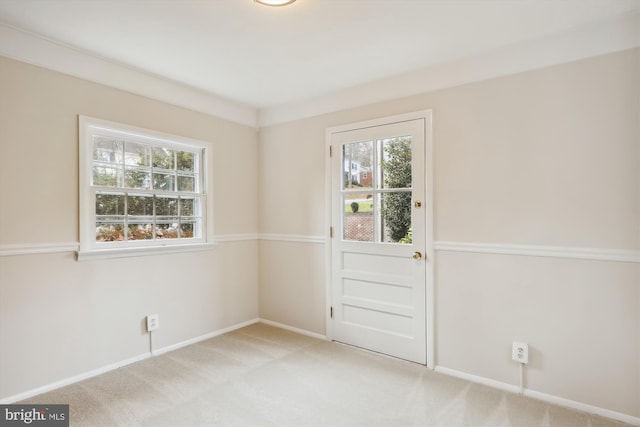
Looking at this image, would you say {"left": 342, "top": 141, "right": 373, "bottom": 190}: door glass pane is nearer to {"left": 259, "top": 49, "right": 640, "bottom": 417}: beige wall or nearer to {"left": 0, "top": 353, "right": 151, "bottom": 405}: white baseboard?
{"left": 259, "top": 49, "right": 640, "bottom": 417}: beige wall

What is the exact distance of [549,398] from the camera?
2.32 m

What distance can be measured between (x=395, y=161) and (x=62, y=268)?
270 cm

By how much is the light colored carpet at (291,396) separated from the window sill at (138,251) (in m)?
0.90

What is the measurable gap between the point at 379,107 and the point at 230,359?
8.43 ft

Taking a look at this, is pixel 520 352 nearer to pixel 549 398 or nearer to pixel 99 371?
pixel 549 398

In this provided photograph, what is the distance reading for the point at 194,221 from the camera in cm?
346

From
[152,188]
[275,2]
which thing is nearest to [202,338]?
[152,188]

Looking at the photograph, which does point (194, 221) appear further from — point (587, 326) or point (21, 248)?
point (587, 326)

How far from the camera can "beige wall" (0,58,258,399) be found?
2283 millimetres

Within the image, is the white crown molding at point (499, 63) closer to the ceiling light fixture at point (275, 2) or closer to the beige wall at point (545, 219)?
the beige wall at point (545, 219)

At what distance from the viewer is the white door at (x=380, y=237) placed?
2.89 metres

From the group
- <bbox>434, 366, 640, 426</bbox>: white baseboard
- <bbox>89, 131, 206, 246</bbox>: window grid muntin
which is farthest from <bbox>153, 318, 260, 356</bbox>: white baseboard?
<bbox>434, 366, 640, 426</bbox>: white baseboard

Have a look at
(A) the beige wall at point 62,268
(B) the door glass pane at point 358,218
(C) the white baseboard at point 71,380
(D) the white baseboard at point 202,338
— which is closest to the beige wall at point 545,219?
(B) the door glass pane at point 358,218

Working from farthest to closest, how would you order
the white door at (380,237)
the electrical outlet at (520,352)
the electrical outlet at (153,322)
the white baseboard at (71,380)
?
the electrical outlet at (153,322) < the white door at (380,237) < the electrical outlet at (520,352) < the white baseboard at (71,380)
